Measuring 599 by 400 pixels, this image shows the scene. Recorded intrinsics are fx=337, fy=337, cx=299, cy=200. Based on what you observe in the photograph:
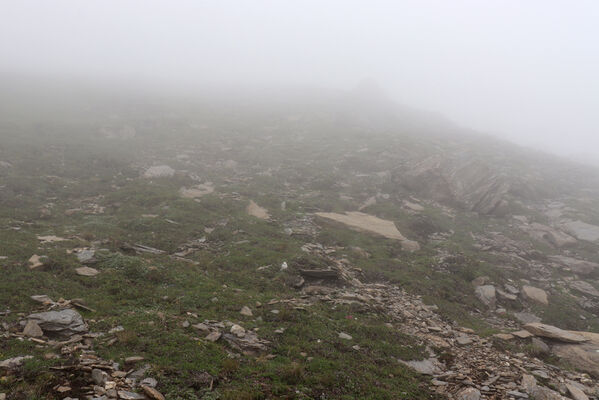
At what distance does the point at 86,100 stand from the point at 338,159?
53.0 meters

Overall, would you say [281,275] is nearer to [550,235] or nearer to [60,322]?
[60,322]

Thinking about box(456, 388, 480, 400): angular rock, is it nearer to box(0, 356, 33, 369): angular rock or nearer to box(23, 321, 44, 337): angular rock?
box(0, 356, 33, 369): angular rock

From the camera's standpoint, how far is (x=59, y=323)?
11.3m

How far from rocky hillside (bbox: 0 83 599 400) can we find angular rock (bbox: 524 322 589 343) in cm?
10

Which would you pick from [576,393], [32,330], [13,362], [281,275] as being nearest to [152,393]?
[13,362]

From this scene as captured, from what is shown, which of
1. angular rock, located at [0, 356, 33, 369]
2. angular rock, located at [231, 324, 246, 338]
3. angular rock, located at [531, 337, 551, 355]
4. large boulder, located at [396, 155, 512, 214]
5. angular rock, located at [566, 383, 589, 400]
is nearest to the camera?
angular rock, located at [0, 356, 33, 369]

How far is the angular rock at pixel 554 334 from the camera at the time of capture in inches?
570

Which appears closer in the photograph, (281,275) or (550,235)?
(281,275)

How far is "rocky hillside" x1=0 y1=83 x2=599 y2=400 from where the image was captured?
34.7ft

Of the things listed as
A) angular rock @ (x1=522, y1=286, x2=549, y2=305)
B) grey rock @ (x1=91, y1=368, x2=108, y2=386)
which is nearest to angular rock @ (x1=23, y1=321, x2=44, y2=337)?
grey rock @ (x1=91, y1=368, x2=108, y2=386)

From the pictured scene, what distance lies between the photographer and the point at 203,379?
32.2ft

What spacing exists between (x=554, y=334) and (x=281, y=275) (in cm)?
1285

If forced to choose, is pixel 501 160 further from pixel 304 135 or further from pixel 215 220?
pixel 215 220

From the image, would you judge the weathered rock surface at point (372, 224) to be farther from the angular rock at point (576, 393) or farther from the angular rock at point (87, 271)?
the angular rock at point (87, 271)
